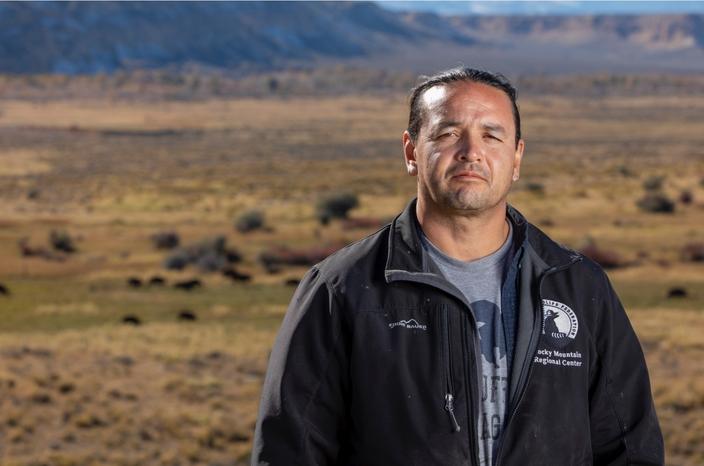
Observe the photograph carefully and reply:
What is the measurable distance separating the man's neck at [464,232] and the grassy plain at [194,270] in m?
9.32

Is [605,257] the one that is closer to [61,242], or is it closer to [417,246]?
[61,242]

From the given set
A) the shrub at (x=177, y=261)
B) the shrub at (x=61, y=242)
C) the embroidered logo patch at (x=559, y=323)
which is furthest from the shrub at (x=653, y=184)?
the embroidered logo patch at (x=559, y=323)

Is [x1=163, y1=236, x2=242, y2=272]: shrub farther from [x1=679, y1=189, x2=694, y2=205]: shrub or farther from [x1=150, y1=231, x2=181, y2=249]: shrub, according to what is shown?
[x1=679, y1=189, x2=694, y2=205]: shrub

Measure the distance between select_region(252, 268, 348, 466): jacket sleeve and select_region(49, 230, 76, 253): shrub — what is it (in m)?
31.1

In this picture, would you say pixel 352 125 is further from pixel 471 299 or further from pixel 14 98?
pixel 471 299

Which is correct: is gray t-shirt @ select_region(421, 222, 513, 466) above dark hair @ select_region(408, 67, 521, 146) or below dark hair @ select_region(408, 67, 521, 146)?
below

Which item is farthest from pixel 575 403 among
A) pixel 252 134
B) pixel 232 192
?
pixel 252 134

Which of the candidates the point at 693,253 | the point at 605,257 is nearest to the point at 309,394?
the point at 605,257

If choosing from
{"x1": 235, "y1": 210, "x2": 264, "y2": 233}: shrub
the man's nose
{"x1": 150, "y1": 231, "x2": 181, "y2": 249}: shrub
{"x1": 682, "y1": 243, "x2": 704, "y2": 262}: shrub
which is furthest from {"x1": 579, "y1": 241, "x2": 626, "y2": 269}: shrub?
the man's nose

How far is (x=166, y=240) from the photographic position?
34.5 m

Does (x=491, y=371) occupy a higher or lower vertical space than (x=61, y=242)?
higher

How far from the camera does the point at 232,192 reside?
53812 mm

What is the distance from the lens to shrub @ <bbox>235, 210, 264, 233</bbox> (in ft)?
125

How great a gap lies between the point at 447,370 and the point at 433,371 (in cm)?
4
